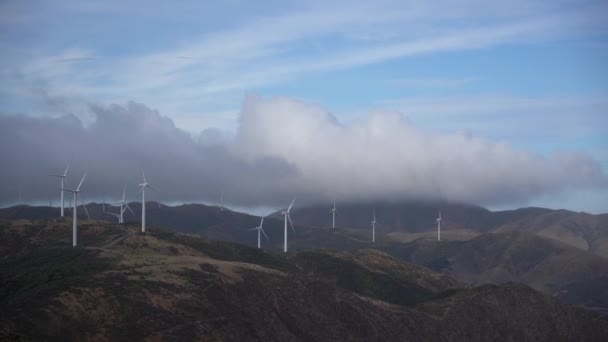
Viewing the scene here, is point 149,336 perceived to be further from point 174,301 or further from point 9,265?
point 9,265

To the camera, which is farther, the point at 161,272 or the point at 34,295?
the point at 161,272

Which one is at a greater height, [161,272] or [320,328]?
[161,272]

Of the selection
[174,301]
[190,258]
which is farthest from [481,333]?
[174,301]

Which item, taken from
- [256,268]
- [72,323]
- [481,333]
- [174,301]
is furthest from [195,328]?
[481,333]

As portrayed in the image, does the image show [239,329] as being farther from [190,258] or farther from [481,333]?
[481,333]

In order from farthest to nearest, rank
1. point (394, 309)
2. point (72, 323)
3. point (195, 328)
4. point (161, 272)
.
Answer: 1. point (394, 309)
2. point (161, 272)
3. point (195, 328)
4. point (72, 323)

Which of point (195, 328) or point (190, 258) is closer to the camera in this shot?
point (195, 328)

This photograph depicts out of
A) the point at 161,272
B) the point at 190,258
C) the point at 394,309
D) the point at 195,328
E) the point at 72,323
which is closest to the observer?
the point at 72,323

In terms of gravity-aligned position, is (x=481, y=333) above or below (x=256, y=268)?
below

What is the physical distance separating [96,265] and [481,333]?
82784 mm

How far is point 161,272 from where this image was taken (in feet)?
525

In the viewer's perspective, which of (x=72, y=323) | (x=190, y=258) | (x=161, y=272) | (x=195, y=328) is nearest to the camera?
(x=72, y=323)

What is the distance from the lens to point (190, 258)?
179 metres

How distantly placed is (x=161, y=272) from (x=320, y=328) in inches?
1164
